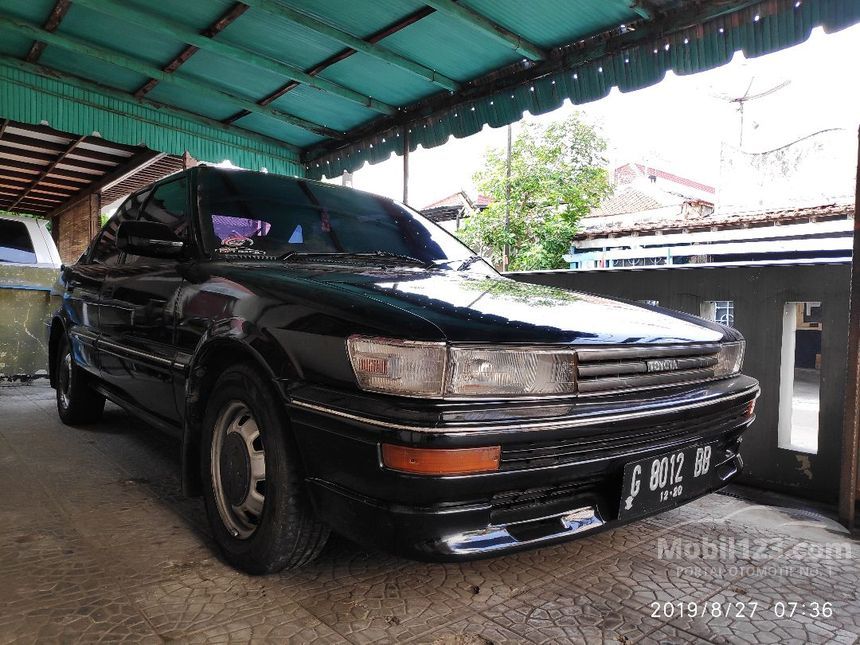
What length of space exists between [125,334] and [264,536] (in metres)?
1.62

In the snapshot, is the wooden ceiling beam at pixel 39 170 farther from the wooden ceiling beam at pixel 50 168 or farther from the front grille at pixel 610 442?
the front grille at pixel 610 442

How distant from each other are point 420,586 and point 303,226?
63.9 inches

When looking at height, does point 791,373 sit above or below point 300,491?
above

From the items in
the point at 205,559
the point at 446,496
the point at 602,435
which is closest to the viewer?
the point at 446,496

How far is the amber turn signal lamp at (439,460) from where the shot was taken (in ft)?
4.67

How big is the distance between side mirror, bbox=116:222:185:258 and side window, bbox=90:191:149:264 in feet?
3.03

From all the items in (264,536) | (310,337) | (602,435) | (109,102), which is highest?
(109,102)

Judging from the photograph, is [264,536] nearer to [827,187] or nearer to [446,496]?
[446,496]

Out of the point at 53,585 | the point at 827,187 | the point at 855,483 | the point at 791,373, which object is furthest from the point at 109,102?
the point at 827,187

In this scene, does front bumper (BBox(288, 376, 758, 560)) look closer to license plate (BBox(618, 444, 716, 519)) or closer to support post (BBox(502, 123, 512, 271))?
license plate (BBox(618, 444, 716, 519))

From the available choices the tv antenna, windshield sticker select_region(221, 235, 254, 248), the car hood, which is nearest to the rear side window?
windshield sticker select_region(221, 235, 254, 248)

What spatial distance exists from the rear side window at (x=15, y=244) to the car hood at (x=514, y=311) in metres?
5.42

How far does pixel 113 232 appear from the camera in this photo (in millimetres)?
3604

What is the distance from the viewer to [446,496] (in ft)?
4.79
